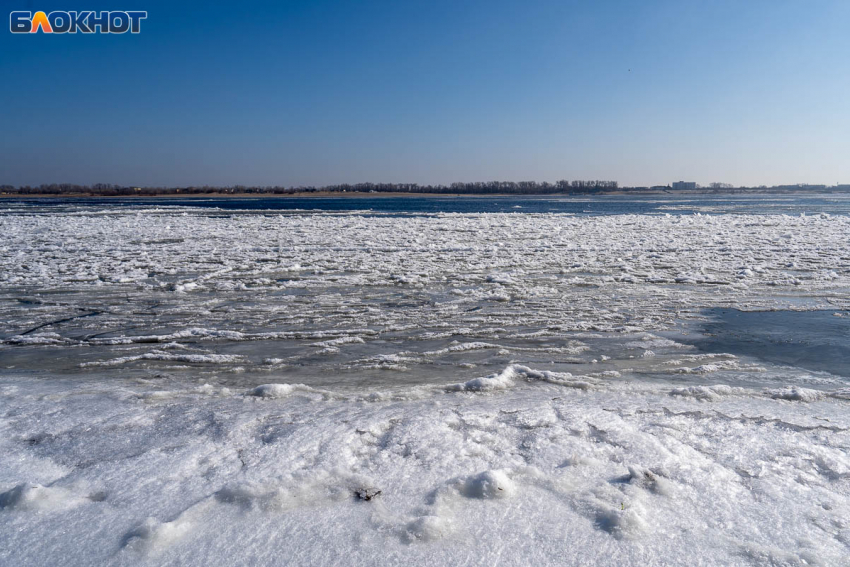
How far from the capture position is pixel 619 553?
2168mm

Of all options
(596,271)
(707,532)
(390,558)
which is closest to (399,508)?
(390,558)

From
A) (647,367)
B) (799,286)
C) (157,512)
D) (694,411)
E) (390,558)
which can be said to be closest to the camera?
(390,558)

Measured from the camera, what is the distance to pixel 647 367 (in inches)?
179

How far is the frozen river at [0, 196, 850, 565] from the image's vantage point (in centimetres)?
226

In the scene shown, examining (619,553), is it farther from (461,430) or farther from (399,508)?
(461,430)

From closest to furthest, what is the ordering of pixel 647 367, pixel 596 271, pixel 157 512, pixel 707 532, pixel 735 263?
pixel 707 532
pixel 157 512
pixel 647 367
pixel 596 271
pixel 735 263

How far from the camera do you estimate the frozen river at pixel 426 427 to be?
2.26 m

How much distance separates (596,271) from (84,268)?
9.99 metres

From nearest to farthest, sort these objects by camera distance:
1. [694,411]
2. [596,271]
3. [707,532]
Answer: [707,532], [694,411], [596,271]

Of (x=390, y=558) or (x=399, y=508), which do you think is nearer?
(x=390, y=558)

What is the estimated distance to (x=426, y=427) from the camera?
3309mm

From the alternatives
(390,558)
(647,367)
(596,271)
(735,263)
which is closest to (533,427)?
(390,558)

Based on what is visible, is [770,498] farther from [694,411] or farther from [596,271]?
[596,271]

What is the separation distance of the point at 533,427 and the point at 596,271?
727 cm
